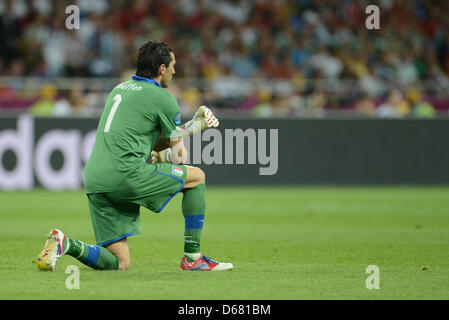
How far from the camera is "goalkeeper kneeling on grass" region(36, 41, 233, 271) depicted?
6988 millimetres

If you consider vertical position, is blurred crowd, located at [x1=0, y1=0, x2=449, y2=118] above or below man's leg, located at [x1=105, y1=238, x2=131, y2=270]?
above

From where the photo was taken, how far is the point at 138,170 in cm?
699

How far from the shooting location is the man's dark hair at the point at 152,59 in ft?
23.5

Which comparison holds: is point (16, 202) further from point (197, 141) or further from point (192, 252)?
point (192, 252)

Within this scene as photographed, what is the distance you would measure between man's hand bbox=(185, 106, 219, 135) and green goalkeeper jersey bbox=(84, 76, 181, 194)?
0.66 feet

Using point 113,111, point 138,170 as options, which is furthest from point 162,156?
point 113,111

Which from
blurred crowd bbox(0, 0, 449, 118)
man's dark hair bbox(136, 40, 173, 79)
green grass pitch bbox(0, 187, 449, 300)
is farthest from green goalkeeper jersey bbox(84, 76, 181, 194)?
blurred crowd bbox(0, 0, 449, 118)

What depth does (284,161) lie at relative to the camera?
1733 cm

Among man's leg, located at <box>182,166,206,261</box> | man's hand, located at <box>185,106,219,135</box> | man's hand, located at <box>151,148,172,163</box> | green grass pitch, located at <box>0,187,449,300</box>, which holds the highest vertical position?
man's hand, located at <box>185,106,219,135</box>

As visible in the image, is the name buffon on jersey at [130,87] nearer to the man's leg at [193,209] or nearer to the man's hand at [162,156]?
the man's hand at [162,156]

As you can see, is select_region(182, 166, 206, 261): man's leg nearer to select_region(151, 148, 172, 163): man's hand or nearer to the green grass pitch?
the green grass pitch

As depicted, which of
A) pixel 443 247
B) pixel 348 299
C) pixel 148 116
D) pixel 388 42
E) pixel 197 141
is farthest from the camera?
pixel 388 42
